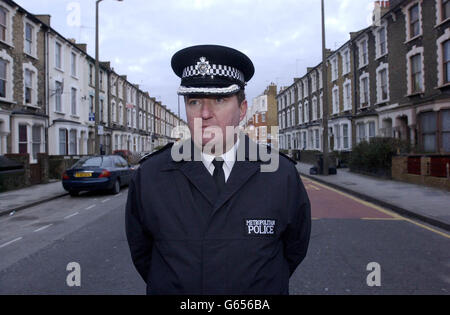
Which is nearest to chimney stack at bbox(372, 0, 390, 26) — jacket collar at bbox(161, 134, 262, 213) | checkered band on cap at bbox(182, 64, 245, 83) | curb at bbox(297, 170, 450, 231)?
curb at bbox(297, 170, 450, 231)

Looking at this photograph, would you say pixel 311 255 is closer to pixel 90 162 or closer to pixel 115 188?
pixel 115 188

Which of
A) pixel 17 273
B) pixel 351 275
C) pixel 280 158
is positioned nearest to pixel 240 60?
pixel 280 158

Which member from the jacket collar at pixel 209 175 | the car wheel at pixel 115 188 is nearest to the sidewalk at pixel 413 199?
the jacket collar at pixel 209 175

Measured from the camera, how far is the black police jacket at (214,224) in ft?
5.34

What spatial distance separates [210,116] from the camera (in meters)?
1.84

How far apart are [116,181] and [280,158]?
11765 mm

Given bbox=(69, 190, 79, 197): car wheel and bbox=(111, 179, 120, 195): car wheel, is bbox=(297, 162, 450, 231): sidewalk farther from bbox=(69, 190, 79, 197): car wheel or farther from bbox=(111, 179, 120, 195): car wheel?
bbox=(69, 190, 79, 197): car wheel

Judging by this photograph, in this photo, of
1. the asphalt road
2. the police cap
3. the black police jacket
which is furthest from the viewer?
the asphalt road

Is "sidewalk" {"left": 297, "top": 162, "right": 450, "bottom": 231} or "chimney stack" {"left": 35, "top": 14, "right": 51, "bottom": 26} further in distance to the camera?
"chimney stack" {"left": 35, "top": 14, "right": 51, "bottom": 26}

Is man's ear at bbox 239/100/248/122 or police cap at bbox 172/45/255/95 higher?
police cap at bbox 172/45/255/95

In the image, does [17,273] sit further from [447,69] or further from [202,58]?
[447,69]

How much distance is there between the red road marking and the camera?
820 cm

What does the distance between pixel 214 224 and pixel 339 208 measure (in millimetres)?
8381

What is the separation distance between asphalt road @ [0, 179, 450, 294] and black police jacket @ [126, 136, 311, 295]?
7.84ft
